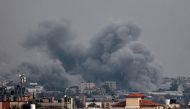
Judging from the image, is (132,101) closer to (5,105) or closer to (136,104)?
(136,104)

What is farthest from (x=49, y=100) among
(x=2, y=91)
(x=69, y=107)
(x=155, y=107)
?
(x=2, y=91)

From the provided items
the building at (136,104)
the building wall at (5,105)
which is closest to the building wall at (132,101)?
the building at (136,104)

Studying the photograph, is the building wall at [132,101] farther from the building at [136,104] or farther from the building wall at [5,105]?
the building wall at [5,105]

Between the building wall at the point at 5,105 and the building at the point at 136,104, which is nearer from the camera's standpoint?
the building wall at the point at 5,105

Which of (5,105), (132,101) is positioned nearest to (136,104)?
(132,101)

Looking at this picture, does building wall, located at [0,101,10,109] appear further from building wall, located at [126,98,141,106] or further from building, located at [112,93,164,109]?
building wall, located at [126,98,141,106]

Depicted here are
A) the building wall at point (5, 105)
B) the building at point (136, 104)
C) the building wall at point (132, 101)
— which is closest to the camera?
the building wall at point (5, 105)

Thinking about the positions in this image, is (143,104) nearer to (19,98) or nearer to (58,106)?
(58,106)

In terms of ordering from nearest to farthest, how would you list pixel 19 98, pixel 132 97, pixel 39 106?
pixel 39 106
pixel 132 97
pixel 19 98

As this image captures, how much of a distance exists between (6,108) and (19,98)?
91.5ft

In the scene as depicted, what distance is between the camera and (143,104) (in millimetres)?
139250

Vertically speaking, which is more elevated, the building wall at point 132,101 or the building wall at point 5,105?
the building wall at point 132,101

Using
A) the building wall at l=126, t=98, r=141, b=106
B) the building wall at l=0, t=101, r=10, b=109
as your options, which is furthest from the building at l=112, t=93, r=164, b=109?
the building wall at l=0, t=101, r=10, b=109

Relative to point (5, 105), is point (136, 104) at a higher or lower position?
higher
